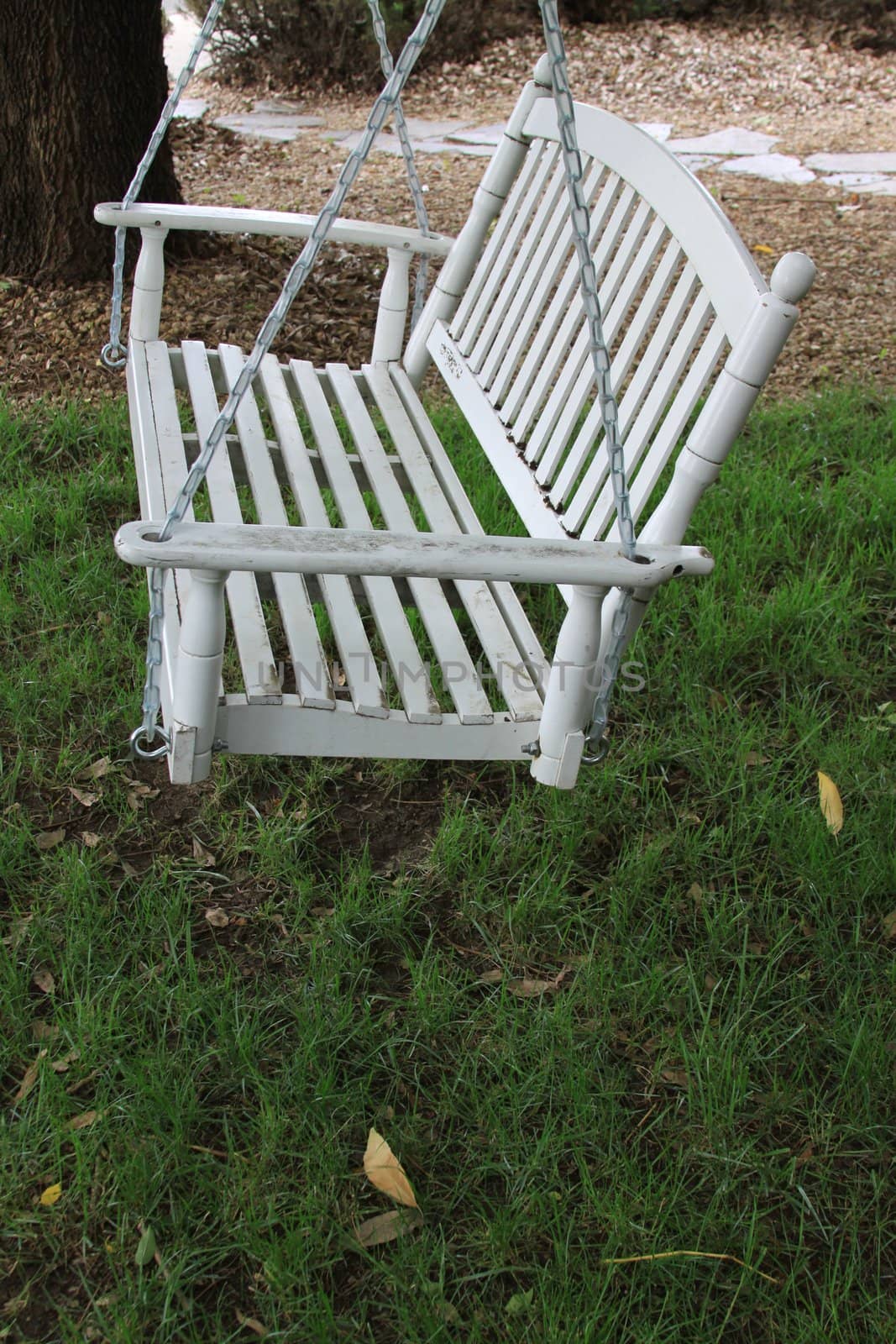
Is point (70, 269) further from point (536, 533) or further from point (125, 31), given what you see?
point (536, 533)

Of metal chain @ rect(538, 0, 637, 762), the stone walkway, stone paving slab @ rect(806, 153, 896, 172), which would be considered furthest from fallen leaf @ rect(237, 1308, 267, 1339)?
stone paving slab @ rect(806, 153, 896, 172)

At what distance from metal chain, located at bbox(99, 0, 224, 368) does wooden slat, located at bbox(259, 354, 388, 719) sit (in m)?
0.34

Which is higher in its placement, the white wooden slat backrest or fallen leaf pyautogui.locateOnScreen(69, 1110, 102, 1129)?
the white wooden slat backrest

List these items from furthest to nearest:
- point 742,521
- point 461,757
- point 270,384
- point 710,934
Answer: point 742,521, point 270,384, point 710,934, point 461,757

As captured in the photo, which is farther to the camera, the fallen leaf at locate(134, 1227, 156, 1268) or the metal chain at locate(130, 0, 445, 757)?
the fallen leaf at locate(134, 1227, 156, 1268)

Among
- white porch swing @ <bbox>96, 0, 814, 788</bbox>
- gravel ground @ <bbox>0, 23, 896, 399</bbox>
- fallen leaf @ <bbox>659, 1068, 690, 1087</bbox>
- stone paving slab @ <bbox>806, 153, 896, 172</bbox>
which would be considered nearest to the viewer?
white porch swing @ <bbox>96, 0, 814, 788</bbox>

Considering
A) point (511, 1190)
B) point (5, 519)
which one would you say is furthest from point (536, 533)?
point (5, 519)

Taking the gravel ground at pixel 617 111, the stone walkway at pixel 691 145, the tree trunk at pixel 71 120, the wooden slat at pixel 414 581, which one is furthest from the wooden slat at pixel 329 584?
the stone walkway at pixel 691 145

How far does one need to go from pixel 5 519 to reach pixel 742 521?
1.99 meters

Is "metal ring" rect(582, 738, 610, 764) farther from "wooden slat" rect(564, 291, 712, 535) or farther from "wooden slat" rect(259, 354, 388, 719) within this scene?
"wooden slat" rect(564, 291, 712, 535)

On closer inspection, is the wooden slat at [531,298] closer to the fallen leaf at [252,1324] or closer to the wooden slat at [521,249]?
the wooden slat at [521,249]

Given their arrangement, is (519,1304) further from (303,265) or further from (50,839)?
(303,265)

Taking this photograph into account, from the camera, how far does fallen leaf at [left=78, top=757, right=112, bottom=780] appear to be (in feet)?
8.45

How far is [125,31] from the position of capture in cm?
404
